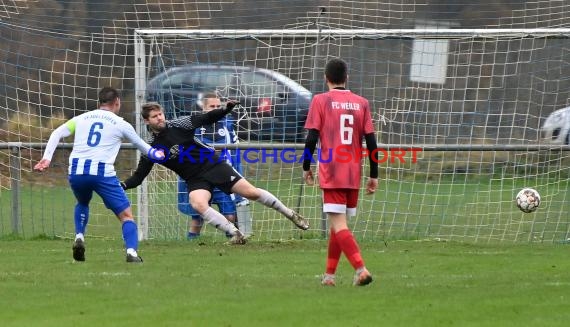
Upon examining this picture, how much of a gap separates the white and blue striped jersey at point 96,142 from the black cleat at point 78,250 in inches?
26.9

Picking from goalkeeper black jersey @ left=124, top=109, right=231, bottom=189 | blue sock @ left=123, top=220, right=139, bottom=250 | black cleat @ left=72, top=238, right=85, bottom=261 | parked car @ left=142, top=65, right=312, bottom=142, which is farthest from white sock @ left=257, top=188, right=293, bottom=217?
black cleat @ left=72, top=238, right=85, bottom=261

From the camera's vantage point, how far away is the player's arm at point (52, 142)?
11.6 m

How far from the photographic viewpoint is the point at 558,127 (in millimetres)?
14867

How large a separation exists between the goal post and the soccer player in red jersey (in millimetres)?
4711

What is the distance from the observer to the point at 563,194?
52.0 ft

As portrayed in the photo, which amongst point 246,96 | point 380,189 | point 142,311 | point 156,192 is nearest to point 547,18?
point 380,189

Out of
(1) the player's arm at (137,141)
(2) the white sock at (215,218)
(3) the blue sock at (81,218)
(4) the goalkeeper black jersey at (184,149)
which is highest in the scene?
(1) the player's arm at (137,141)

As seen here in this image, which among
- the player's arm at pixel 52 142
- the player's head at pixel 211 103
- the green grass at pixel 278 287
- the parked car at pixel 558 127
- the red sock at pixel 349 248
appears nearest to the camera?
the green grass at pixel 278 287

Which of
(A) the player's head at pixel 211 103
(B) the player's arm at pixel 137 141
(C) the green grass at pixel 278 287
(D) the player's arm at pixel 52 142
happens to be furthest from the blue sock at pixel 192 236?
(D) the player's arm at pixel 52 142

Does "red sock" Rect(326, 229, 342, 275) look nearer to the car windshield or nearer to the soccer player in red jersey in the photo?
the soccer player in red jersey

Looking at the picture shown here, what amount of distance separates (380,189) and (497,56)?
2.60 meters

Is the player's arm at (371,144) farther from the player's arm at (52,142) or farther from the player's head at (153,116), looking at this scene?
the player's head at (153,116)

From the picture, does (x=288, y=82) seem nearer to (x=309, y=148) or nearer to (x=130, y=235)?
(x=130, y=235)

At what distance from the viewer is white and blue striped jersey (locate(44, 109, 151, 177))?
11.7 meters
